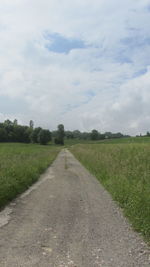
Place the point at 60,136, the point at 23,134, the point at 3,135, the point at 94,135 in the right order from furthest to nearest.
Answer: the point at 94,135
the point at 60,136
the point at 23,134
the point at 3,135

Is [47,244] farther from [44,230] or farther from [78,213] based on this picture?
[78,213]

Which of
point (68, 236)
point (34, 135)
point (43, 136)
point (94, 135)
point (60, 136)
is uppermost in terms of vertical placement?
point (94, 135)

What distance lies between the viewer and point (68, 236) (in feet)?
18.6

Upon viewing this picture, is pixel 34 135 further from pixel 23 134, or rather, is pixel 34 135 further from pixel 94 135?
pixel 94 135

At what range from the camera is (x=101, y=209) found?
8.13m

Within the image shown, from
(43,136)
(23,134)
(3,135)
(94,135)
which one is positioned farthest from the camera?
(94,135)

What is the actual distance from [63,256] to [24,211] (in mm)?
3355

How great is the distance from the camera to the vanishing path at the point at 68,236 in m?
4.55

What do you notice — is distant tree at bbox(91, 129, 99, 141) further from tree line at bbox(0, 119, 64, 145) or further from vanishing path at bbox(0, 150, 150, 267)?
vanishing path at bbox(0, 150, 150, 267)

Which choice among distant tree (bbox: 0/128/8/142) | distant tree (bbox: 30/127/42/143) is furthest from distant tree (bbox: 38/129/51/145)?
distant tree (bbox: 0/128/8/142)

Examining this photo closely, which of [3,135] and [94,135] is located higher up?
[94,135]

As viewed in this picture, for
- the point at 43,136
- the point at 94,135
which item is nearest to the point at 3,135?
the point at 43,136

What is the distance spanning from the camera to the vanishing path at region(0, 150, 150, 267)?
179 inches

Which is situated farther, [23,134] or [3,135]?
[23,134]
